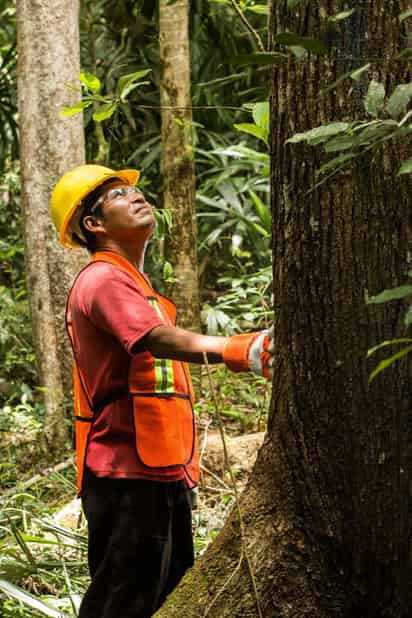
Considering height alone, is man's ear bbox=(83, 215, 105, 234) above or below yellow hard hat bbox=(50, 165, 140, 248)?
below

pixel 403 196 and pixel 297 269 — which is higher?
pixel 403 196

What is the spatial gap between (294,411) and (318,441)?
0.29 feet

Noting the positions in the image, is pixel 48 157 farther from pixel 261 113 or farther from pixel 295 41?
pixel 295 41

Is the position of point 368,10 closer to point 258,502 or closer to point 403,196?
point 403,196

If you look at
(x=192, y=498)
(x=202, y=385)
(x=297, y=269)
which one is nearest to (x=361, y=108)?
(x=297, y=269)

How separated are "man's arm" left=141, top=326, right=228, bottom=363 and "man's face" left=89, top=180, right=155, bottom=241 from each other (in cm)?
58

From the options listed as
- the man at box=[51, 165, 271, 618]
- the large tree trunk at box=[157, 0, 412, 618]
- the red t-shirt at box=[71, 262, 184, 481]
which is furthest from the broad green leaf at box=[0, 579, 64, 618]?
the large tree trunk at box=[157, 0, 412, 618]

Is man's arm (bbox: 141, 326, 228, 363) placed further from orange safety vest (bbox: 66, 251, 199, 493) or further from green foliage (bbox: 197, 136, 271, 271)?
green foliage (bbox: 197, 136, 271, 271)

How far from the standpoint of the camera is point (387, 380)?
1.91 m

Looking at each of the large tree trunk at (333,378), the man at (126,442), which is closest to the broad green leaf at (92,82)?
the man at (126,442)

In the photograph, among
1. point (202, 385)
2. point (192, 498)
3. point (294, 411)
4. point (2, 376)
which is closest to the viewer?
point (294, 411)

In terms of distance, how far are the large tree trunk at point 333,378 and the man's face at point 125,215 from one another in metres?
0.95

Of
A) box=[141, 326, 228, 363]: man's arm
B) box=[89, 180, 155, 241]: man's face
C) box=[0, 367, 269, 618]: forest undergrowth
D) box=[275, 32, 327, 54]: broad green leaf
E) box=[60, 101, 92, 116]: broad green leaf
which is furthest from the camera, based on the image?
box=[0, 367, 269, 618]: forest undergrowth

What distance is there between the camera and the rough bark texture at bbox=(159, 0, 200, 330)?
5.37m
